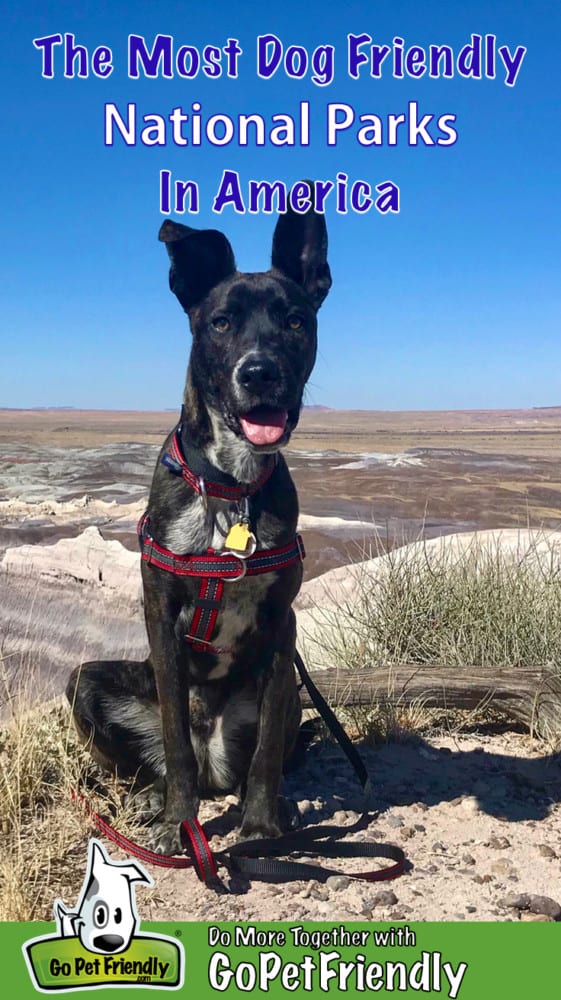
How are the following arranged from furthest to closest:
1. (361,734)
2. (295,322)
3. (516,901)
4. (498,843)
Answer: (361,734)
(498,843)
(295,322)
(516,901)

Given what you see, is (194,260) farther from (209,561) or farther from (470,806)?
(470,806)

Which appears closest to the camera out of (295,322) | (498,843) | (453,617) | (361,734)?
(295,322)

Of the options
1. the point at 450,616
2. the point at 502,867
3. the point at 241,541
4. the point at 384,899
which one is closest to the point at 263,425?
the point at 241,541

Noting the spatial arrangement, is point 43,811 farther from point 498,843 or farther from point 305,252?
point 305,252

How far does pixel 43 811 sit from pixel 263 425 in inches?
77.9

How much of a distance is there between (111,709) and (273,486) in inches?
48.2

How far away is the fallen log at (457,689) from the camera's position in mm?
5094

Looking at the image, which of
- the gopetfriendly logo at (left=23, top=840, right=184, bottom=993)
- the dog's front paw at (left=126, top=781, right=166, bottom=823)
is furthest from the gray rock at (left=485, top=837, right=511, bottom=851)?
the gopetfriendly logo at (left=23, top=840, right=184, bottom=993)

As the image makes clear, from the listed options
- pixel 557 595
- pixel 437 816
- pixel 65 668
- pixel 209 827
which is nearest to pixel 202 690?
pixel 209 827

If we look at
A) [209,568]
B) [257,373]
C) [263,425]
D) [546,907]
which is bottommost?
[546,907]

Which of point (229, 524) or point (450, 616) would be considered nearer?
point (229, 524)

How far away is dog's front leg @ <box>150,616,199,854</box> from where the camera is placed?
3646 mm

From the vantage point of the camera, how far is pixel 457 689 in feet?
17.1

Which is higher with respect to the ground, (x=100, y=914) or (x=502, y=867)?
(x=100, y=914)
